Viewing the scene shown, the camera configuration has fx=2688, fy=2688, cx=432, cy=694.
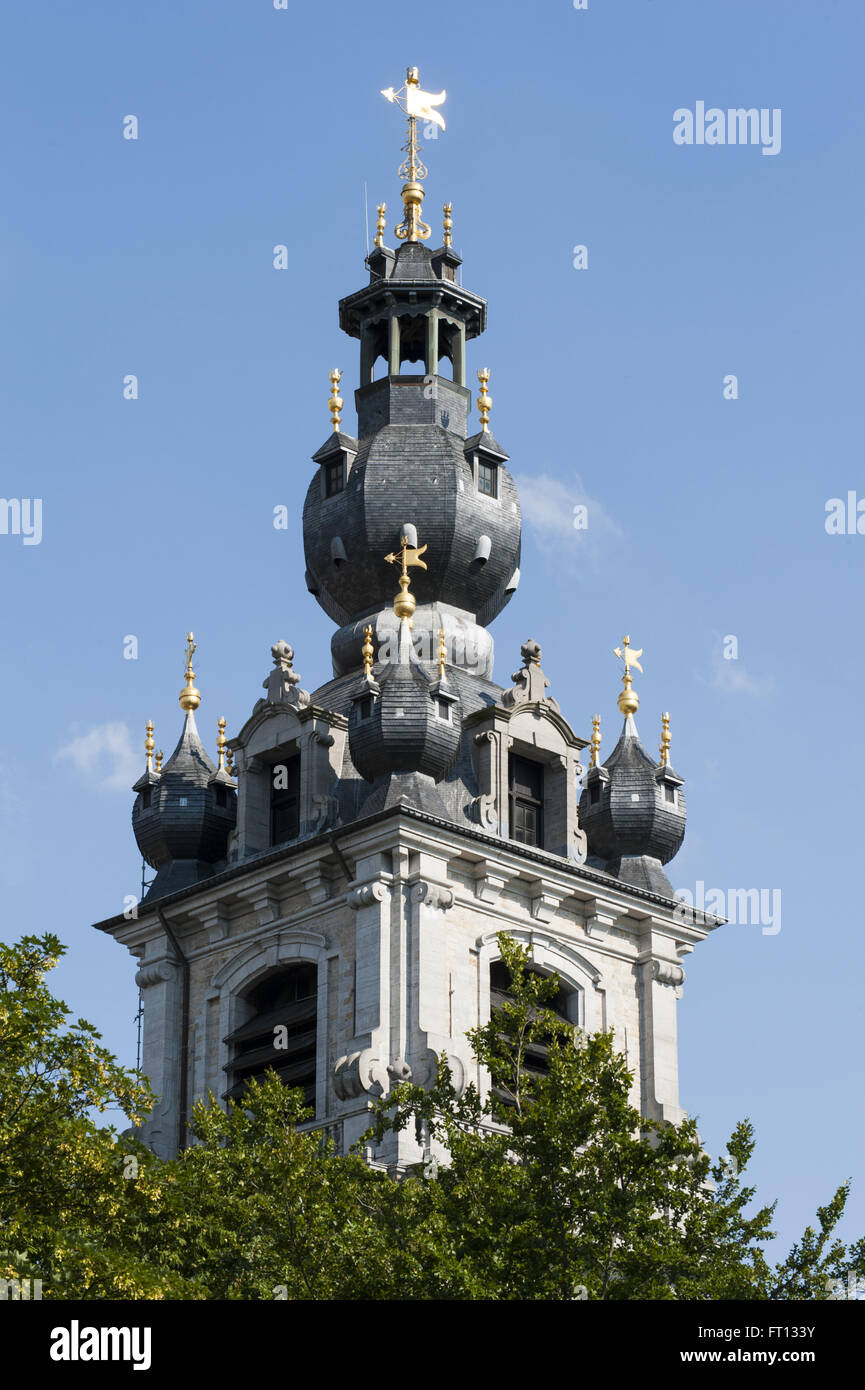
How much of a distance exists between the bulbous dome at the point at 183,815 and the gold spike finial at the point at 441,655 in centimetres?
653

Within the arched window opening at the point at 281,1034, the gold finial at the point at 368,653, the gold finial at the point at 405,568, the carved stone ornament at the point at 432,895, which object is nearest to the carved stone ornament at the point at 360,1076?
the arched window opening at the point at 281,1034

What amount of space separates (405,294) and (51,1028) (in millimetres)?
40943

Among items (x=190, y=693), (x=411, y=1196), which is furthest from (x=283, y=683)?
(x=411, y=1196)

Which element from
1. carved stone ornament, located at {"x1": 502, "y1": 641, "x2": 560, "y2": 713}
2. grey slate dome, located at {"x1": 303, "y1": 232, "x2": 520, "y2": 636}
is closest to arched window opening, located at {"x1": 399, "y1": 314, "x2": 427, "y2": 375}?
grey slate dome, located at {"x1": 303, "y1": 232, "x2": 520, "y2": 636}

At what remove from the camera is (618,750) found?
70.1 m

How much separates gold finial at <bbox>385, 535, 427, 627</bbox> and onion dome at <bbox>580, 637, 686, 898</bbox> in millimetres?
6756

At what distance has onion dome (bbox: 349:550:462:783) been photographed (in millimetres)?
63438

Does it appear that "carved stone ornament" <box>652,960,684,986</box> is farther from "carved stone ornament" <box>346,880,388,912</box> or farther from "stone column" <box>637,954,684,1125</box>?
"carved stone ornament" <box>346,880,388,912</box>

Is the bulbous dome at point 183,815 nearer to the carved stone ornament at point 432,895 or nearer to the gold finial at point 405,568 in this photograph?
the gold finial at point 405,568

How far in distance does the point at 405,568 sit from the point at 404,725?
577 cm

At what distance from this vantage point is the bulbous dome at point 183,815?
68.2 metres

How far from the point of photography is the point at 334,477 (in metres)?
71.4
